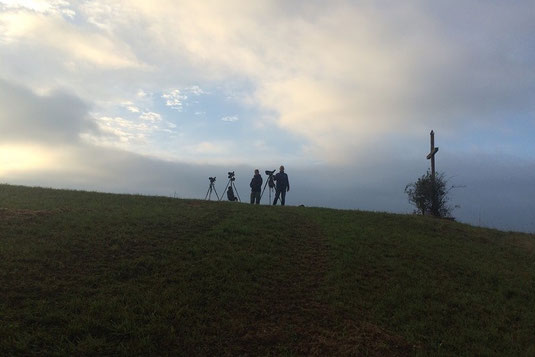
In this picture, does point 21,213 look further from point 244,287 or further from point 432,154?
point 432,154

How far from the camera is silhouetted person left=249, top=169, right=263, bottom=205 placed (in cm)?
2411

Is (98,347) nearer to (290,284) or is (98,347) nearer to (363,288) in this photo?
(290,284)

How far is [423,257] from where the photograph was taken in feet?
41.9

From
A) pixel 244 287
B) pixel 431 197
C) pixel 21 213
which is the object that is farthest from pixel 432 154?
pixel 21 213

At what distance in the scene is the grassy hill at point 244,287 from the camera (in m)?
7.02

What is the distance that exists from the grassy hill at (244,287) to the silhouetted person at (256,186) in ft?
27.4

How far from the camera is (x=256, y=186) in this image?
2412cm

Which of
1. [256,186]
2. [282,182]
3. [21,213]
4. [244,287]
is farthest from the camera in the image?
[256,186]

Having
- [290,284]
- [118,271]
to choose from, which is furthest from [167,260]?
[290,284]

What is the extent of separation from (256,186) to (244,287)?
49.2ft

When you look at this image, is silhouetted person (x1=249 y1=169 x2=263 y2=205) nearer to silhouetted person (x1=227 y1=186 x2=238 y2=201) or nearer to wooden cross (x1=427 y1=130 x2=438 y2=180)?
silhouetted person (x1=227 y1=186 x2=238 y2=201)

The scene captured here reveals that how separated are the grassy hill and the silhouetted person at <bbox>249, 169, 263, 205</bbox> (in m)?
8.36

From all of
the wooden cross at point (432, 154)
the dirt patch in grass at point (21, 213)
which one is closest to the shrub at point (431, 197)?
the wooden cross at point (432, 154)

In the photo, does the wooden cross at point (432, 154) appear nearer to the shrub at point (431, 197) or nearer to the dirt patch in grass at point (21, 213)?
the shrub at point (431, 197)
